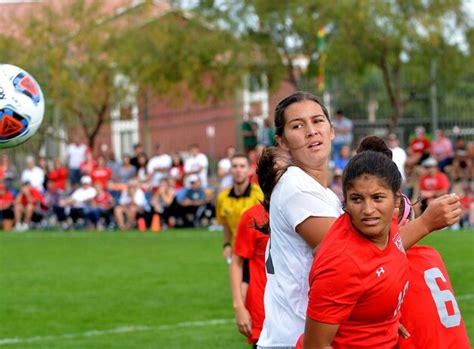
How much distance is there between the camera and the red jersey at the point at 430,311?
4445 mm

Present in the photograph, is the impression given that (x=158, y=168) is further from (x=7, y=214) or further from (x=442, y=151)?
(x=442, y=151)

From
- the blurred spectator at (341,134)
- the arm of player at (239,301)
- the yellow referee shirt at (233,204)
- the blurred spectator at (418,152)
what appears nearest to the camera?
the arm of player at (239,301)

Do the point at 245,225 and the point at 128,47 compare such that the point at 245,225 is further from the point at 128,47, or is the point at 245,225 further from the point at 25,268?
the point at 128,47

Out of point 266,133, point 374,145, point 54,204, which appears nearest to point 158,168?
point 54,204

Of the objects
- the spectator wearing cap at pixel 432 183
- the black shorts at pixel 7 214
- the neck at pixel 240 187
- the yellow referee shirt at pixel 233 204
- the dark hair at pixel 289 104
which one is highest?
the dark hair at pixel 289 104

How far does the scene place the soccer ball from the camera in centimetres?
627

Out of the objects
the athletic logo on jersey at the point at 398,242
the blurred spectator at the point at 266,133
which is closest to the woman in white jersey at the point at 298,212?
the athletic logo on jersey at the point at 398,242

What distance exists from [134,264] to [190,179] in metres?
7.55

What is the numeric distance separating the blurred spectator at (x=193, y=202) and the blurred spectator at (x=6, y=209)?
451cm

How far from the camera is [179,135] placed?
31.6 meters

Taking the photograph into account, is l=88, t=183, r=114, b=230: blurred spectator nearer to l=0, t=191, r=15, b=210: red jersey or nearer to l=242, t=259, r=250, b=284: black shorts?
l=0, t=191, r=15, b=210: red jersey

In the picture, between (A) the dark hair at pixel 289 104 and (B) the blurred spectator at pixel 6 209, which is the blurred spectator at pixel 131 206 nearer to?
(B) the blurred spectator at pixel 6 209

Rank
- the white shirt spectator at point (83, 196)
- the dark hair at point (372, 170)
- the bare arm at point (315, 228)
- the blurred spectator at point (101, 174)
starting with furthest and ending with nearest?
the blurred spectator at point (101, 174), the white shirt spectator at point (83, 196), the bare arm at point (315, 228), the dark hair at point (372, 170)

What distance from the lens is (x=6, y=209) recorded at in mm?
25672
